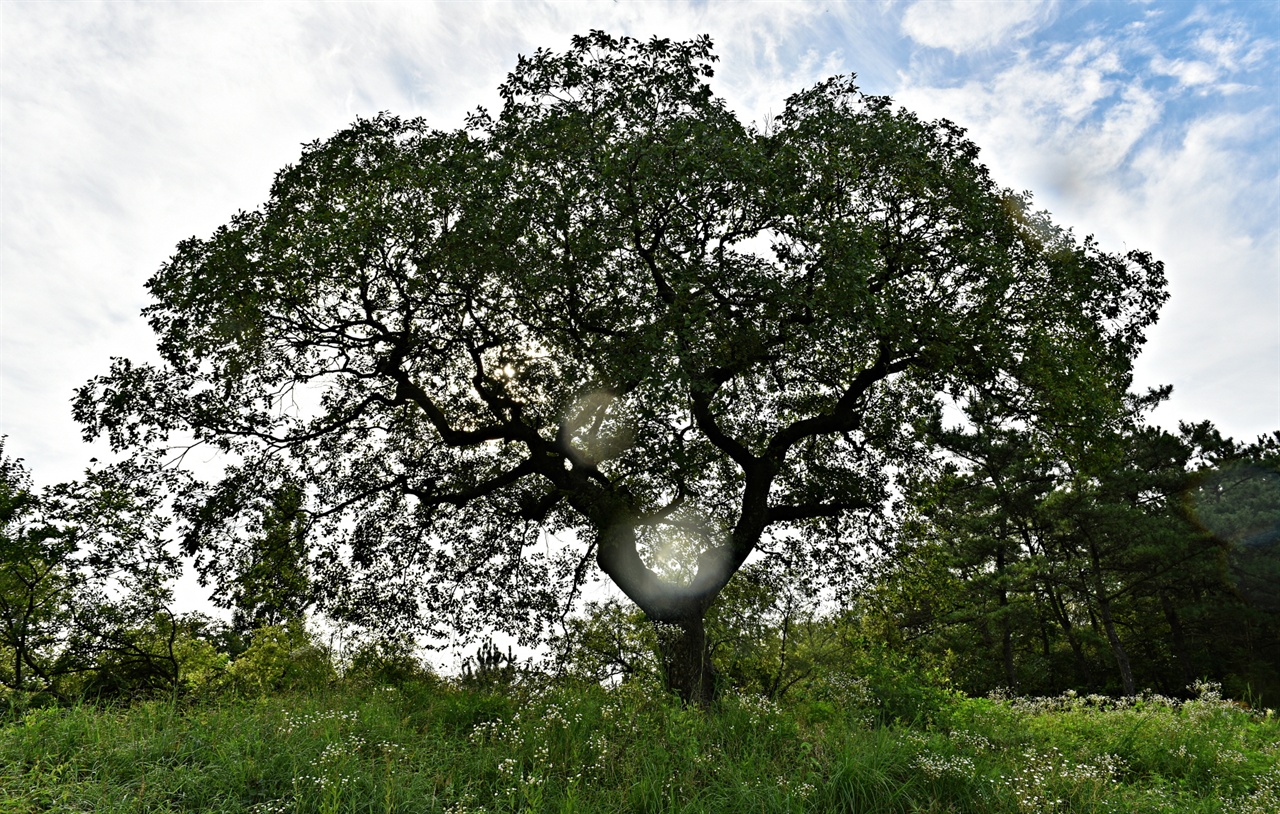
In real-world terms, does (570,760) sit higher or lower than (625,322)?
lower

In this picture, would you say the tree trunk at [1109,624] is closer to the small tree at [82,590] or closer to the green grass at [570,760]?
the green grass at [570,760]

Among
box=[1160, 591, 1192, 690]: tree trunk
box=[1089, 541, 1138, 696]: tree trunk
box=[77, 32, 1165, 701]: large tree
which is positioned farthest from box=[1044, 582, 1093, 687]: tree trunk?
box=[77, 32, 1165, 701]: large tree

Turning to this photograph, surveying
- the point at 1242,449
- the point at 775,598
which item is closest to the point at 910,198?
the point at 775,598

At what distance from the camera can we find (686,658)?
1086 centimetres

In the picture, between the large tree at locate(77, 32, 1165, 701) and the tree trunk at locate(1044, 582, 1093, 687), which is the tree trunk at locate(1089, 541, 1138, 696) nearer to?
the tree trunk at locate(1044, 582, 1093, 687)

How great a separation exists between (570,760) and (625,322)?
6.84m

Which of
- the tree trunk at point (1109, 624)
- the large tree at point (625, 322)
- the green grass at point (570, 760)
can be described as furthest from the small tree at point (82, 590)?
the tree trunk at point (1109, 624)

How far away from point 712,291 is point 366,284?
558 cm

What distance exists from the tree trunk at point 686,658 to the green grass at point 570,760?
73.8 inches

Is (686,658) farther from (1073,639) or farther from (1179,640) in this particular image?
(1073,639)

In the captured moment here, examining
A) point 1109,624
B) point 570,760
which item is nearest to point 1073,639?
point 1109,624

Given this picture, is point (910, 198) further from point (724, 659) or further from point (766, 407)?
point (724, 659)

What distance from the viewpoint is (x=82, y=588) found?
55.7 ft

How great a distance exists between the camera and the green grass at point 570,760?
5367 millimetres
